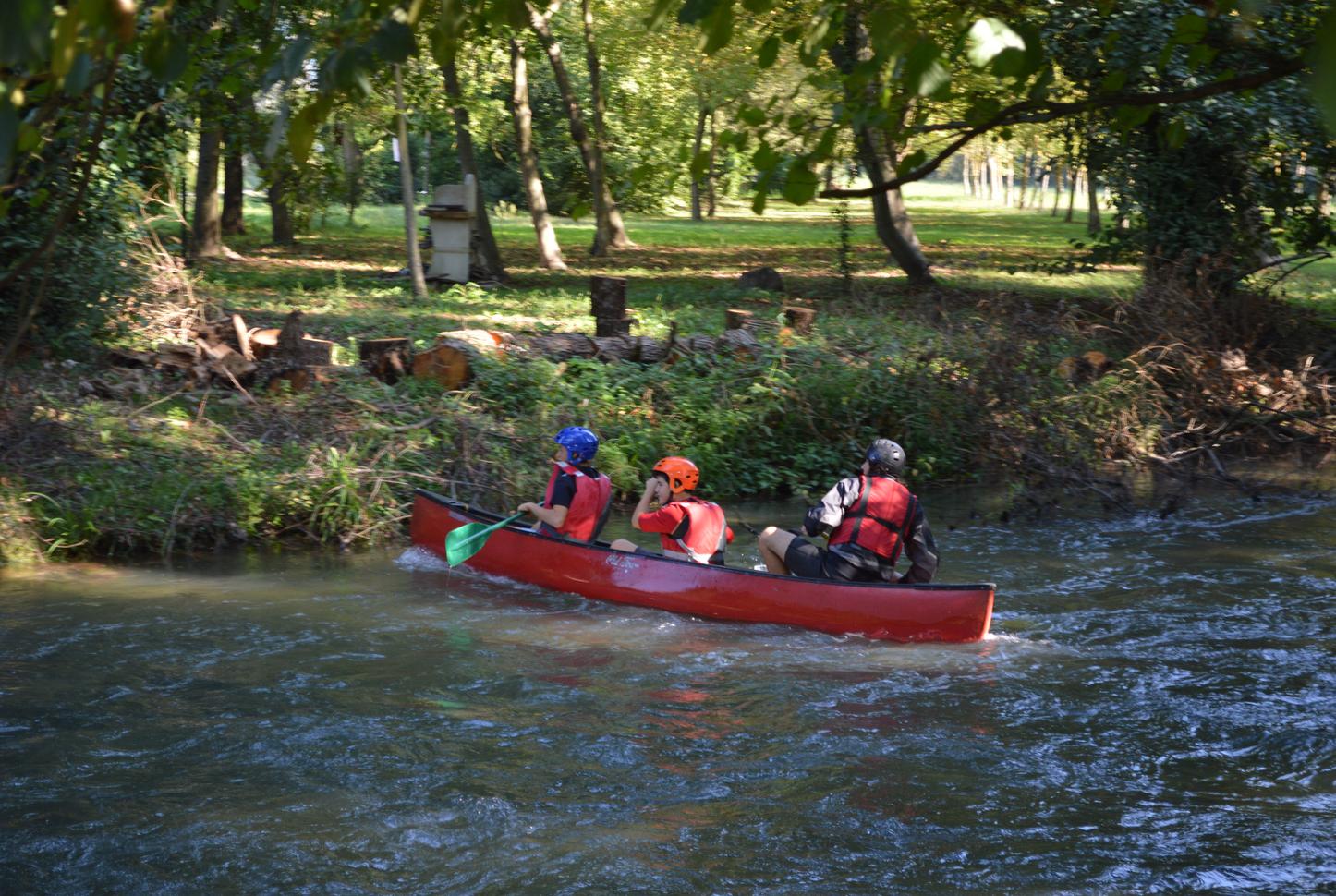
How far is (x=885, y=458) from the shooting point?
28.7 feet

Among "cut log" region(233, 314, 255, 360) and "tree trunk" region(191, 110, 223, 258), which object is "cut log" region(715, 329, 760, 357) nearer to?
"cut log" region(233, 314, 255, 360)

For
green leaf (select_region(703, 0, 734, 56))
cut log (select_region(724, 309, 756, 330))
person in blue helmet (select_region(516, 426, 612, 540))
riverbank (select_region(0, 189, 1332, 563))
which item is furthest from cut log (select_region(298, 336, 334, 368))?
green leaf (select_region(703, 0, 734, 56))

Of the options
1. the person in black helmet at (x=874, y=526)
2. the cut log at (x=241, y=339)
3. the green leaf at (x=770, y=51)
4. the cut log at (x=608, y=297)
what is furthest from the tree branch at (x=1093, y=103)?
the cut log at (x=608, y=297)

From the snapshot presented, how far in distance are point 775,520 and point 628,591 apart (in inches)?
132

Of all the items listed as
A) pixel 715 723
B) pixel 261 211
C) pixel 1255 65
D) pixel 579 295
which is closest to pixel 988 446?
pixel 1255 65

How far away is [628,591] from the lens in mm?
9742

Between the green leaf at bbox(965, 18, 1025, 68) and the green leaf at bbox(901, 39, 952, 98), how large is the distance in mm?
146

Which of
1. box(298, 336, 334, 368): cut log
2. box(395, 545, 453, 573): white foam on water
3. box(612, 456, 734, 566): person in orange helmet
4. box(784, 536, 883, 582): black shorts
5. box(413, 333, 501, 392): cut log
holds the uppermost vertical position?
box(298, 336, 334, 368): cut log

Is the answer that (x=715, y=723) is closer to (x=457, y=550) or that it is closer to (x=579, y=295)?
(x=457, y=550)

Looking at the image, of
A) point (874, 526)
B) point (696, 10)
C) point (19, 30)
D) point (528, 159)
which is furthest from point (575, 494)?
point (528, 159)

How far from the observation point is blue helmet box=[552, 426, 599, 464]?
10062 mm

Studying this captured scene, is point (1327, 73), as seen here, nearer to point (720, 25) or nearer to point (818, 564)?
point (720, 25)

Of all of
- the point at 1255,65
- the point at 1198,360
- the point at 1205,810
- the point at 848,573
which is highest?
the point at 1255,65

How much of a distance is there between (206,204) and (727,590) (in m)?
17.1
